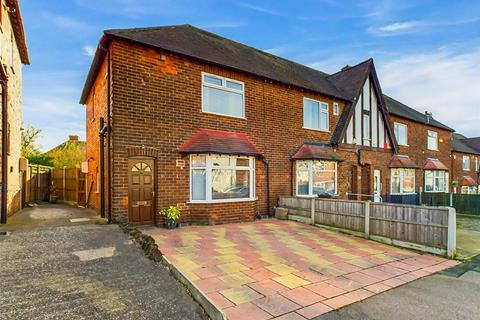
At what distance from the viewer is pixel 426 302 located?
154 inches

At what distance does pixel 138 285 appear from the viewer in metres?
4.14

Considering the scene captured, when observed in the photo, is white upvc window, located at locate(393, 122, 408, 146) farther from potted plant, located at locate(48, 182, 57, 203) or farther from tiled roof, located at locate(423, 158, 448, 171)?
potted plant, located at locate(48, 182, 57, 203)

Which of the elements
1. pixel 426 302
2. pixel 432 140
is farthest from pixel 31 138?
pixel 432 140

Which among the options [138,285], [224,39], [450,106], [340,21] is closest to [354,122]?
[340,21]

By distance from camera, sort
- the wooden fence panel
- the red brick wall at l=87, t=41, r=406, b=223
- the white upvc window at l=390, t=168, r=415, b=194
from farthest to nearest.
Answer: the white upvc window at l=390, t=168, r=415, b=194, the wooden fence panel, the red brick wall at l=87, t=41, r=406, b=223

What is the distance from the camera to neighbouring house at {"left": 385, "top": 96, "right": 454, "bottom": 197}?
59.8 feet

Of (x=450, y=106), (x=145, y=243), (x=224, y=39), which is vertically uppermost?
(x=224, y=39)

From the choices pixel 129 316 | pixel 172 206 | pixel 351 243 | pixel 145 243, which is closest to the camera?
pixel 129 316

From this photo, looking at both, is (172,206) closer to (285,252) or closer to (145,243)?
(145,243)

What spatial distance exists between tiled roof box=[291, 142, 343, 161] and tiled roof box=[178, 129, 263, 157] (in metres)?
2.52

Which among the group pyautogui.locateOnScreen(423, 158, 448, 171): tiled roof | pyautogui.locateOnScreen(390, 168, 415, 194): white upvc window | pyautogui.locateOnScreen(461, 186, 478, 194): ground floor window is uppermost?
pyautogui.locateOnScreen(423, 158, 448, 171): tiled roof

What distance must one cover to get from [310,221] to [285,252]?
4.08 meters

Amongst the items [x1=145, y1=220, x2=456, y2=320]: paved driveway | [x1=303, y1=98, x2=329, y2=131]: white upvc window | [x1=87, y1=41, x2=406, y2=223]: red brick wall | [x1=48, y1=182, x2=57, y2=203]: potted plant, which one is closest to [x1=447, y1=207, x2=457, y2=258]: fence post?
[x1=145, y1=220, x2=456, y2=320]: paved driveway

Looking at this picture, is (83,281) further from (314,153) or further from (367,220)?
(314,153)
